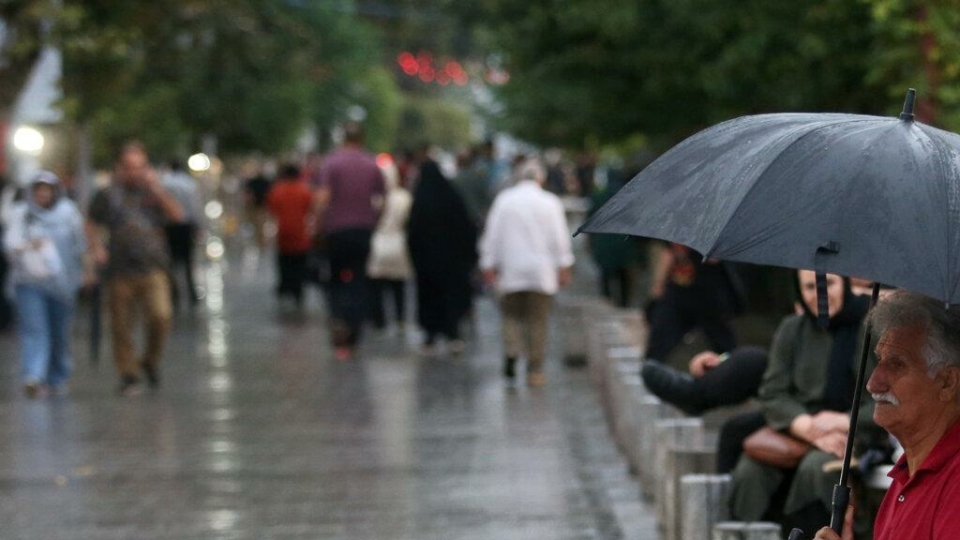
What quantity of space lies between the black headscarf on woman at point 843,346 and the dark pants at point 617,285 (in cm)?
1494

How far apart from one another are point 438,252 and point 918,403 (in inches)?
553

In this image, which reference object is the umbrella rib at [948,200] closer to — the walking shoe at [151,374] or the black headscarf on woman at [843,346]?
the black headscarf on woman at [843,346]

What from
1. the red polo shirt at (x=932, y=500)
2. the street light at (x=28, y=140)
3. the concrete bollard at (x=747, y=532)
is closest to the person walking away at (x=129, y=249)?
the concrete bollard at (x=747, y=532)

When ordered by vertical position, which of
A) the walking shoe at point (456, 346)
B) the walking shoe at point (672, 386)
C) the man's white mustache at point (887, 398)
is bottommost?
the walking shoe at point (456, 346)

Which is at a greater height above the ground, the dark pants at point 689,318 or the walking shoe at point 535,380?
the dark pants at point 689,318

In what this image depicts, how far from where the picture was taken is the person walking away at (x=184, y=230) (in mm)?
23219

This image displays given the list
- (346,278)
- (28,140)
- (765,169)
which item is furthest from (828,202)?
(28,140)

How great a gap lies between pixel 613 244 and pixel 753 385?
13479 millimetres

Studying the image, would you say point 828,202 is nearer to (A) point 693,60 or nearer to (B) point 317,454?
(B) point 317,454

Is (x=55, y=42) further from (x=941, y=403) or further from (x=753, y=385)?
(x=941, y=403)

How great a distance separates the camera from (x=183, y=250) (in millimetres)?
23812

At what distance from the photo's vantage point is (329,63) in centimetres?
4988

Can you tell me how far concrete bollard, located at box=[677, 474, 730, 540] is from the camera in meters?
7.29

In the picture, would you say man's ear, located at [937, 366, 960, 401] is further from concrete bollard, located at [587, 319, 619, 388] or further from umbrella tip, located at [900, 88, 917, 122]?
concrete bollard, located at [587, 319, 619, 388]
